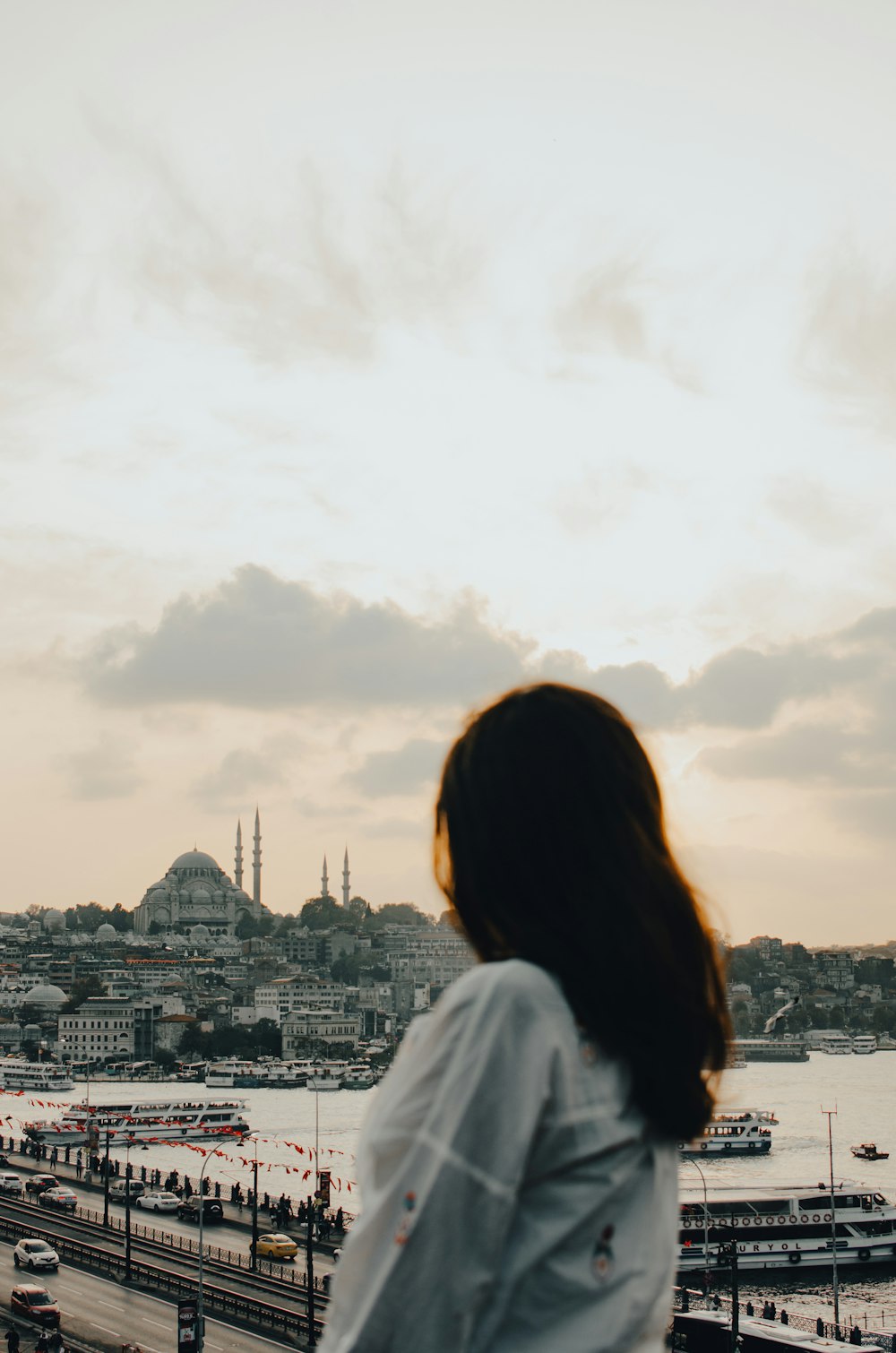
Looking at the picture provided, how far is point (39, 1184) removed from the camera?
24781 mm

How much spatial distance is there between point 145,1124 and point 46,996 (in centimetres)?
3542

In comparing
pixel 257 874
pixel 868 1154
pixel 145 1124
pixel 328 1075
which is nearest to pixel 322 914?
Result: pixel 257 874

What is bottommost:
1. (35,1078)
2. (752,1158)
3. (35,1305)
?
(752,1158)

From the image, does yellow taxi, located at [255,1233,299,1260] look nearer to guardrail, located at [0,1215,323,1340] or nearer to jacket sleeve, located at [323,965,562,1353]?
guardrail, located at [0,1215,323,1340]

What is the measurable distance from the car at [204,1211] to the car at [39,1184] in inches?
88.8

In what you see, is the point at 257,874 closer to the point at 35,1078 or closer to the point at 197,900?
the point at 197,900

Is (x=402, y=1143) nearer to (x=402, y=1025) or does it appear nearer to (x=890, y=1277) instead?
(x=890, y=1277)

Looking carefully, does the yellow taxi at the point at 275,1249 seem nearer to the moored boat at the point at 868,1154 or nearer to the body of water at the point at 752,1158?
the body of water at the point at 752,1158

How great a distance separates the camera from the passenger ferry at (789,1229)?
22.7 metres

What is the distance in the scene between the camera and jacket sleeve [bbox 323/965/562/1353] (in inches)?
33.5

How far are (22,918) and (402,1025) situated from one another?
50.4 m

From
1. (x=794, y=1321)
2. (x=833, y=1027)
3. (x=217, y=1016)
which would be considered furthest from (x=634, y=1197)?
(x=833, y=1027)

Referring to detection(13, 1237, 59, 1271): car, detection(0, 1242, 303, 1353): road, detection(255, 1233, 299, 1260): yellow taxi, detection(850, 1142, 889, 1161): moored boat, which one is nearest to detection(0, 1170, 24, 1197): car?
detection(255, 1233, 299, 1260): yellow taxi

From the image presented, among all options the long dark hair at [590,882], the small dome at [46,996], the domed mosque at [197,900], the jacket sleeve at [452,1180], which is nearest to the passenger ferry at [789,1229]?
the long dark hair at [590,882]
